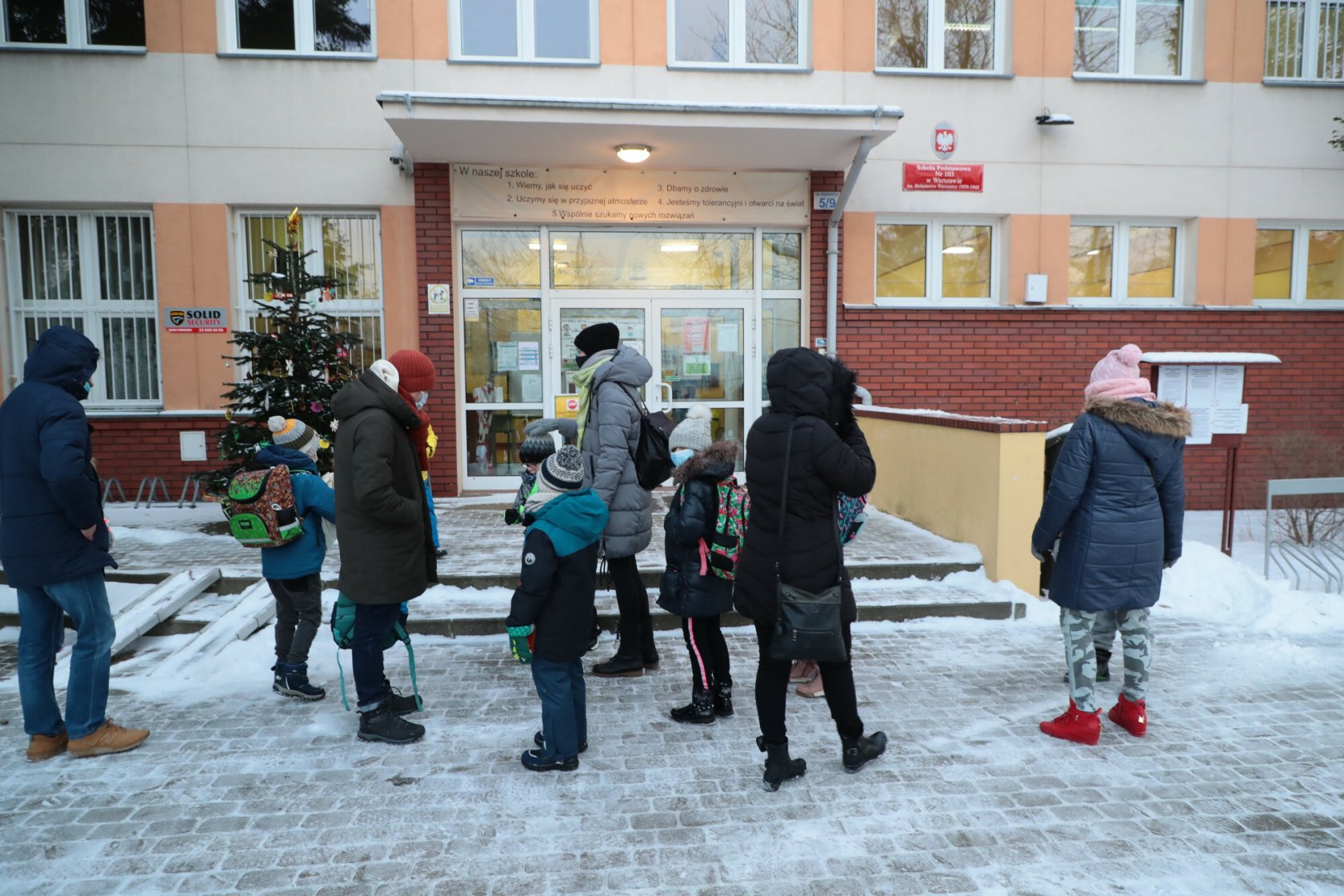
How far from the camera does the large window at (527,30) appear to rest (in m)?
8.83

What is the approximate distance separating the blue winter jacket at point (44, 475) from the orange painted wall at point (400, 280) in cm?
533

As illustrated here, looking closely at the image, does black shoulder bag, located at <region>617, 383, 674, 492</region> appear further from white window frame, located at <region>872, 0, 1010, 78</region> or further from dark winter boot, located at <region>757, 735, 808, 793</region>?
white window frame, located at <region>872, 0, 1010, 78</region>

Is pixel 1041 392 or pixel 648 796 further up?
pixel 1041 392

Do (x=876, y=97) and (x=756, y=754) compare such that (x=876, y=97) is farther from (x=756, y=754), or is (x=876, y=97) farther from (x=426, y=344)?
(x=756, y=754)

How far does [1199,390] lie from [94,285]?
11.2 meters

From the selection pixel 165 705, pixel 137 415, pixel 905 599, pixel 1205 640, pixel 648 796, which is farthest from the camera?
pixel 137 415

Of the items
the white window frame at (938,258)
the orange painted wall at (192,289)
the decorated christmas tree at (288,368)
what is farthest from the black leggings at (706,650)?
the orange painted wall at (192,289)

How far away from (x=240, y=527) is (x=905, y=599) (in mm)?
4316

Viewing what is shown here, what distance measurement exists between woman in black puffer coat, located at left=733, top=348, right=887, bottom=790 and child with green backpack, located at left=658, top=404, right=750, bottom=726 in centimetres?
42

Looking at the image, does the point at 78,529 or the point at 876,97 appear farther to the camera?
the point at 876,97

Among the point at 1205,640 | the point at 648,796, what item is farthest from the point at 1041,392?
the point at 648,796

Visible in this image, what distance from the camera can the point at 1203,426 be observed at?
23.4ft

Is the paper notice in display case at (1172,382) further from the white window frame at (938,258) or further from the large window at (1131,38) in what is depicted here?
the large window at (1131,38)

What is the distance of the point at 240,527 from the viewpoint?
409 centimetres
